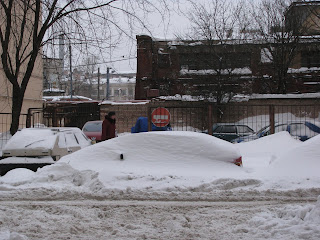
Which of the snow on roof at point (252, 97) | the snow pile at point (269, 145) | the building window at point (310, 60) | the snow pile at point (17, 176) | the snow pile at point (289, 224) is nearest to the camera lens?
the snow pile at point (289, 224)

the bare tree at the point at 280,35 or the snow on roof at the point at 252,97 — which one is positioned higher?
the bare tree at the point at 280,35

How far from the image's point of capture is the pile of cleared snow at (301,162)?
7.22 m

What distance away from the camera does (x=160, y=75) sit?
3088 cm

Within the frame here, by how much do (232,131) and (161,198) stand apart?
926 cm

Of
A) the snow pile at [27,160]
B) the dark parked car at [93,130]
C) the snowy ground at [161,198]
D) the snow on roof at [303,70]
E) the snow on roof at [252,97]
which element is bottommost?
the snowy ground at [161,198]

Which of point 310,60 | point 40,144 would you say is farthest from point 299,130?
Answer: point 310,60

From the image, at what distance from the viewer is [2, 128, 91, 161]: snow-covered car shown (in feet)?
28.2

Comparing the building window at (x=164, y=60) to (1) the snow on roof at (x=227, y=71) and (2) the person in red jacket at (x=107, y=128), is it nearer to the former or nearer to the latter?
(1) the snow on roof at (x=227, y=71)

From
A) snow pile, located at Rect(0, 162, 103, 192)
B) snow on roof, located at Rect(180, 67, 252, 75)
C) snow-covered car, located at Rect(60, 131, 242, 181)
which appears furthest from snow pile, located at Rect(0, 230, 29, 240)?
snow on roof, located at Rect(180, 67, 252, 75)


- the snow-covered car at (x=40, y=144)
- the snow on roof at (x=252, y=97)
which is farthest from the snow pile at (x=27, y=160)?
the snow on roof at (x=252, y=97)

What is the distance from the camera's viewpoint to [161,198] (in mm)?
6434

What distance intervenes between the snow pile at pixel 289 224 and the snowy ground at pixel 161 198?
11mm

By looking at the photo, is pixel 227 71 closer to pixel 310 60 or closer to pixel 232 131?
pixel 310 60

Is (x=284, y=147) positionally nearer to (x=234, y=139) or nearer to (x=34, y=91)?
(x=234, y=139)
